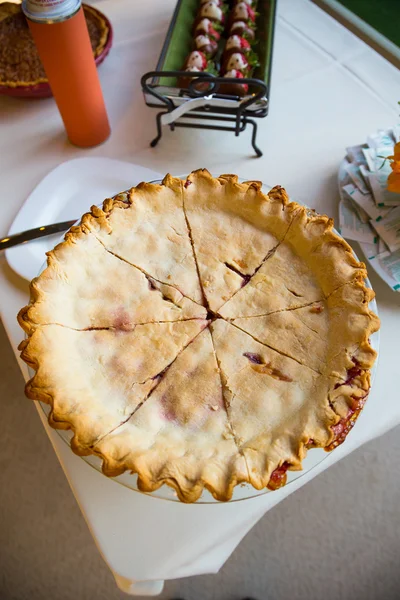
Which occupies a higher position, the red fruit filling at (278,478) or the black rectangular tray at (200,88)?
the black rectangular tray at (200,88)

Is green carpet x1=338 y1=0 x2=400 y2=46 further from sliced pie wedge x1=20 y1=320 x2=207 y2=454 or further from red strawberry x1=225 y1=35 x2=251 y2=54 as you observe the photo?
sliced pie wedge x1=20 y1=320 x2=207 y2=454

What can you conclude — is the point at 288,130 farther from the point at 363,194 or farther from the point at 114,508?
the point at 114,508

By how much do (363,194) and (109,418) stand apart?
0.72 metres

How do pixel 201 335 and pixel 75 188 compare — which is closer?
pixel 201 335

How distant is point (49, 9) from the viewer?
864 mm

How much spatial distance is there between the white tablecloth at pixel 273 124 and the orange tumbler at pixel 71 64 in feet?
0.22

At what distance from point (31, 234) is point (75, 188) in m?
0.17

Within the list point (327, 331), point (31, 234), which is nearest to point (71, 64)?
point (31, 234)

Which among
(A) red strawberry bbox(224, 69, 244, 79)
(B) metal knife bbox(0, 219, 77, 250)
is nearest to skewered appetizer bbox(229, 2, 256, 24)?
(A) red strawberry bbox(224, 69, 244, 79)

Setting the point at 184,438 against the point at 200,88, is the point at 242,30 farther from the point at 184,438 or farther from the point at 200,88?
the point at 184,438

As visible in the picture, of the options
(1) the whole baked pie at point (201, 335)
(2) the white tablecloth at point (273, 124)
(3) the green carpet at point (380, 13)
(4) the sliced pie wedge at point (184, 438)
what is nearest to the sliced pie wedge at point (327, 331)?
(1) the whole baked pie at point (201, 335)

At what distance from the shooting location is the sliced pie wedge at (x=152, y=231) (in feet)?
2.74

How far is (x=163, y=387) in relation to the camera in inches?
28.8

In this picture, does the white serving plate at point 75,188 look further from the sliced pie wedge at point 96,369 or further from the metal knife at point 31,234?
the sliced pie wedge at point 96,369
